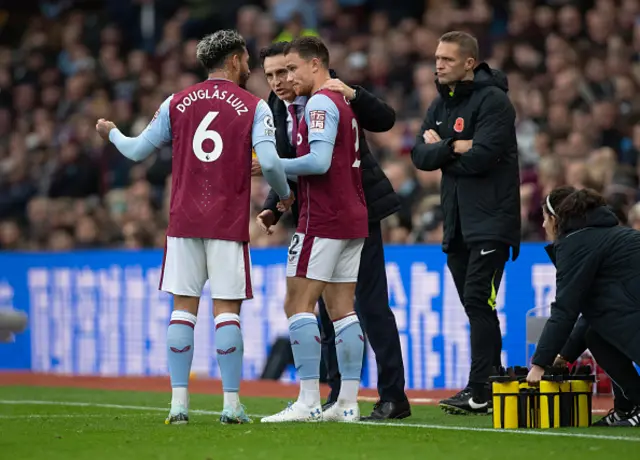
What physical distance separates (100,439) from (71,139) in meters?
13.2

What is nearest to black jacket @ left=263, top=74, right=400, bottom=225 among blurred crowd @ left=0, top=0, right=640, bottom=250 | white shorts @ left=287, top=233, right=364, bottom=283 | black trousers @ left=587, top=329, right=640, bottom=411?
white shorts @ left=287, top=233, right=364, bottom=283

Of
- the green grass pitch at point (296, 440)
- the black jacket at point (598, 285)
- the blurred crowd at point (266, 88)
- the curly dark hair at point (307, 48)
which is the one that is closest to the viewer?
the green grass pitch at point (296, 440)

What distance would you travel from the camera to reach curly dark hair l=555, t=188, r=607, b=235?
7.40 meters

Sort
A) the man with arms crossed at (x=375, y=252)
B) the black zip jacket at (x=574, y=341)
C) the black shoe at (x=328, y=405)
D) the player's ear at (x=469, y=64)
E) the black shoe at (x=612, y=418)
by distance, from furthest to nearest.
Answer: the player's ear at (x=469, y=64) < the black shoe at (x=328, y=405) < the man with arms crossed at (x=375, y=252) < the black zip jacket at (x=574, y=341) < the black shoe at (x=612, y=418)

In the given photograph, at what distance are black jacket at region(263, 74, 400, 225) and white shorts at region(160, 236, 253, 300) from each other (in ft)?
2.60

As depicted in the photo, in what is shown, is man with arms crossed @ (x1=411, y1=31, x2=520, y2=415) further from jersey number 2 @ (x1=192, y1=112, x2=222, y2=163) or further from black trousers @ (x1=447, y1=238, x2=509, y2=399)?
jersey number 2 @ (x1=192, y1=112, x2=222, y2=163)

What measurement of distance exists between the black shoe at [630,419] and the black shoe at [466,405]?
3.43 ft

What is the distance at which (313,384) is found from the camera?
7750 millimetres

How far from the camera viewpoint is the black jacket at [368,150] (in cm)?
809

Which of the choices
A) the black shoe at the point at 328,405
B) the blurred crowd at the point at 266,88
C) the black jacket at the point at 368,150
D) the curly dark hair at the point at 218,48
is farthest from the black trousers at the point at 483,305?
the blurred crowd at the point at 266,88

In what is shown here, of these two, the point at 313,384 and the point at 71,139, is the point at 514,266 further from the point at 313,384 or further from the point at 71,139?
the point at 71,139

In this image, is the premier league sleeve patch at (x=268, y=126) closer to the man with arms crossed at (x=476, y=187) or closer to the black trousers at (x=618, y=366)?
the man with arms crossed at (x=476, y=187)

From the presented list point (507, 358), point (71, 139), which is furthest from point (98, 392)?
point (71, 139)

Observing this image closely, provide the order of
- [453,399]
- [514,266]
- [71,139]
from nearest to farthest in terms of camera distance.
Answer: [453,399], [514,266], [71,139]
